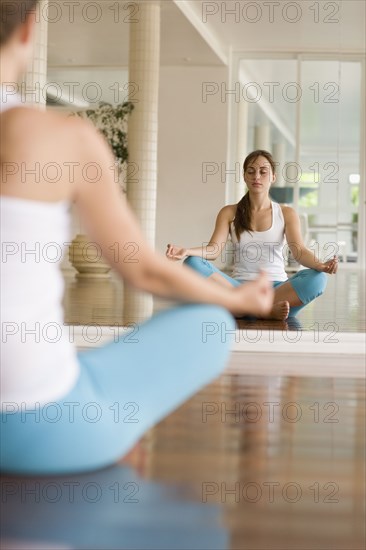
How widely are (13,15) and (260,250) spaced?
13.1ft

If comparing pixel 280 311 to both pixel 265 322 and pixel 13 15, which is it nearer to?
pixel 265 322

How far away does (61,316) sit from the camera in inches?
69.9

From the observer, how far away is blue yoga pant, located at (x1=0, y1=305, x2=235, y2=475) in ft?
5.99

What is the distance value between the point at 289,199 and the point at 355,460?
41.5 feet

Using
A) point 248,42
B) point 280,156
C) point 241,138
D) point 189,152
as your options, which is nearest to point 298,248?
point 248,42

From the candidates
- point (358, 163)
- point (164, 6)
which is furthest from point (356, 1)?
point (358, 163)

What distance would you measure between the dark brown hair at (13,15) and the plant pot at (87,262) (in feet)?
32.0

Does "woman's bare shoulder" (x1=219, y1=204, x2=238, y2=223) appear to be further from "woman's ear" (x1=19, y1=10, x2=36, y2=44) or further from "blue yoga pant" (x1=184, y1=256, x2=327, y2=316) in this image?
"woman's ear" (x1=19, y1=10, x2=36, y2=44)

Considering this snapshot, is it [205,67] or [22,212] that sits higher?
[205,67]

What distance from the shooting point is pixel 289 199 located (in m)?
14.7

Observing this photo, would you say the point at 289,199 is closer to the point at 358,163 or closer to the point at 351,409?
the point at 358,163

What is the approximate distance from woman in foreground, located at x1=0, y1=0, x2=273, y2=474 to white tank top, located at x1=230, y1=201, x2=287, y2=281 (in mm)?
3555

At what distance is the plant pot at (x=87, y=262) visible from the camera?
11.4 meters

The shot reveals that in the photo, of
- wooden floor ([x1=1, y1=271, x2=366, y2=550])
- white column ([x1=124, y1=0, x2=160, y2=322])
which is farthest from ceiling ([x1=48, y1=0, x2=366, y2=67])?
wooden floor ([x1=1, y1=271, x2=366, y2=550])
